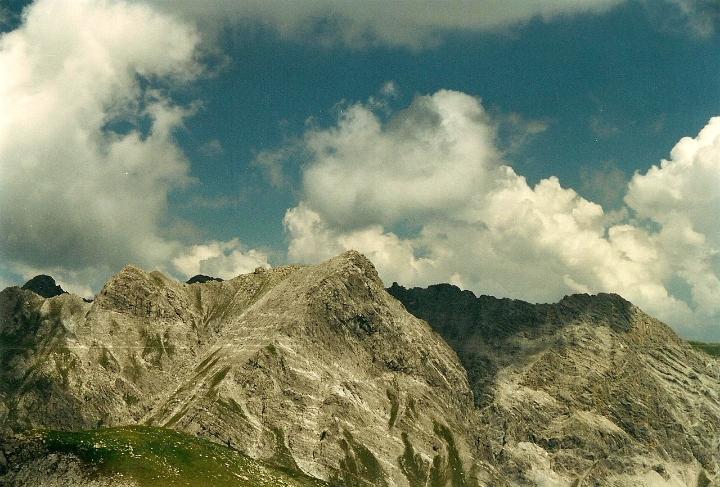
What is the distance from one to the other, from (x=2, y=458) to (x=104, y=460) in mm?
24199

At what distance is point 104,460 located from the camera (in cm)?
18712

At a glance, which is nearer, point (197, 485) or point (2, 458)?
point (2, 458)

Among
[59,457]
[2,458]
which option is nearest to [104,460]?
[59,457]

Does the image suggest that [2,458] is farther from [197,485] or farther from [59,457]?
[197,485]

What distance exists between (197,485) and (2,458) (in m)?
48.8

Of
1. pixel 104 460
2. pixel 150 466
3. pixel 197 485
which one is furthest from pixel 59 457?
pixel 197 485

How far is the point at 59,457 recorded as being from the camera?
602 ft

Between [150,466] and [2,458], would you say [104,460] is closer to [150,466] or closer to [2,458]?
[150,466]

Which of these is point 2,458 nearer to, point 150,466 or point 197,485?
point 150,466

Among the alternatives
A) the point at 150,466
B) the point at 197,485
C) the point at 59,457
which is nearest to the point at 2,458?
the point at 59,457

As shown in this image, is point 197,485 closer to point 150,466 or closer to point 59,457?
point 150,466

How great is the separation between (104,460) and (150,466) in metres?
12.0

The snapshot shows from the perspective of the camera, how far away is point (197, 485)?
639 feet

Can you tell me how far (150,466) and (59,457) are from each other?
22.8 meters
